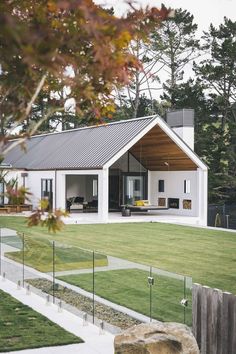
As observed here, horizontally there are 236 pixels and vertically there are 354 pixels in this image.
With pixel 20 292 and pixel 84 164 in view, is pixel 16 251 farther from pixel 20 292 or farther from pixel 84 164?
pixel 84 164

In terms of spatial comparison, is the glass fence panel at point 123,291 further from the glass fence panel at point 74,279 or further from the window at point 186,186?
the window at point 186,186

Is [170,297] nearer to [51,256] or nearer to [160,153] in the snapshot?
[51,256]

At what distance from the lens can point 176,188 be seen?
31.3m

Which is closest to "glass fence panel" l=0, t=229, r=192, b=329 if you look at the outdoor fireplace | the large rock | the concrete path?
the concrete path

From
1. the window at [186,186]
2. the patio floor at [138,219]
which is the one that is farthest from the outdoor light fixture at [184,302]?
the window at [186,186]

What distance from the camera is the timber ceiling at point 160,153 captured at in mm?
28891

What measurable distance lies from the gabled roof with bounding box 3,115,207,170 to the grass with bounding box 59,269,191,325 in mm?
14214

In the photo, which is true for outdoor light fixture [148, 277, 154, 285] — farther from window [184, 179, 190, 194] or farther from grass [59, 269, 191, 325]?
window [184, 179, 190, 194]

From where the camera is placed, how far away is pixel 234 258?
643 inches

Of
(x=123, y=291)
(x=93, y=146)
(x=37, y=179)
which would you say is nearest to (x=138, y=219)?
(x=93, y=146)

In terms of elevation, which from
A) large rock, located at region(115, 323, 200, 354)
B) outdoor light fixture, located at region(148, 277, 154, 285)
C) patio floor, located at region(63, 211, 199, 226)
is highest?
patio floor, located at region(63, 211, 199, 226)

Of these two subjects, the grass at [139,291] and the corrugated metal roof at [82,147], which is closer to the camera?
the grass at [139,291]

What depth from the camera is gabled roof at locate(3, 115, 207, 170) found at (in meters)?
27.0

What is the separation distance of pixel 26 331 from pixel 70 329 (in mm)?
690
